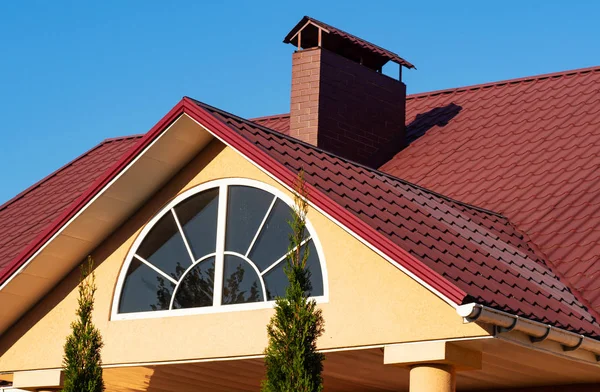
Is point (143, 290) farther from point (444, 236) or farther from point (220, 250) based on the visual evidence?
point (444, 236)

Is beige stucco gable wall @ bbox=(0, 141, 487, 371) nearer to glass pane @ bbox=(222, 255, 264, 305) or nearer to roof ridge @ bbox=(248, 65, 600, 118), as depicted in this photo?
glass pane @ bbox=(222, 255, 264, 305)

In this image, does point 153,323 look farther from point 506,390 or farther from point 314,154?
point 506,390

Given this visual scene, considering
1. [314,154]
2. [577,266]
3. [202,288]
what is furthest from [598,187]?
[202,288]

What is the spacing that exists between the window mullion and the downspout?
3.26 meters

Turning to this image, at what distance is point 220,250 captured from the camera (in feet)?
39.3

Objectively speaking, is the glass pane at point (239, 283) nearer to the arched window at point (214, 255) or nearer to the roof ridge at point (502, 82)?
the arched window at point (214, 255)

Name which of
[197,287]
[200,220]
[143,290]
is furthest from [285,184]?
[143,290]

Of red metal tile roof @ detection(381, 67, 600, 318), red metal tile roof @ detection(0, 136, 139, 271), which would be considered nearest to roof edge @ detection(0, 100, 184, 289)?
red metal tile roof @ detection(0, 136, 139, 271)

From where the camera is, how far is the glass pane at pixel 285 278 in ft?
36.6

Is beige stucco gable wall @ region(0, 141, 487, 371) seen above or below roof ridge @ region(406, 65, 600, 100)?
below

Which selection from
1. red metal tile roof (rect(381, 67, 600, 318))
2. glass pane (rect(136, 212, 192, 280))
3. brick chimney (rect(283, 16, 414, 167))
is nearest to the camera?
glass pane (rect(136, 212, 192, 280))

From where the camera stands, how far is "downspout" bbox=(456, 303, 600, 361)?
954 cm

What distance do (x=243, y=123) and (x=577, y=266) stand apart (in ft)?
14.2

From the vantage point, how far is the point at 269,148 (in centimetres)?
1163
